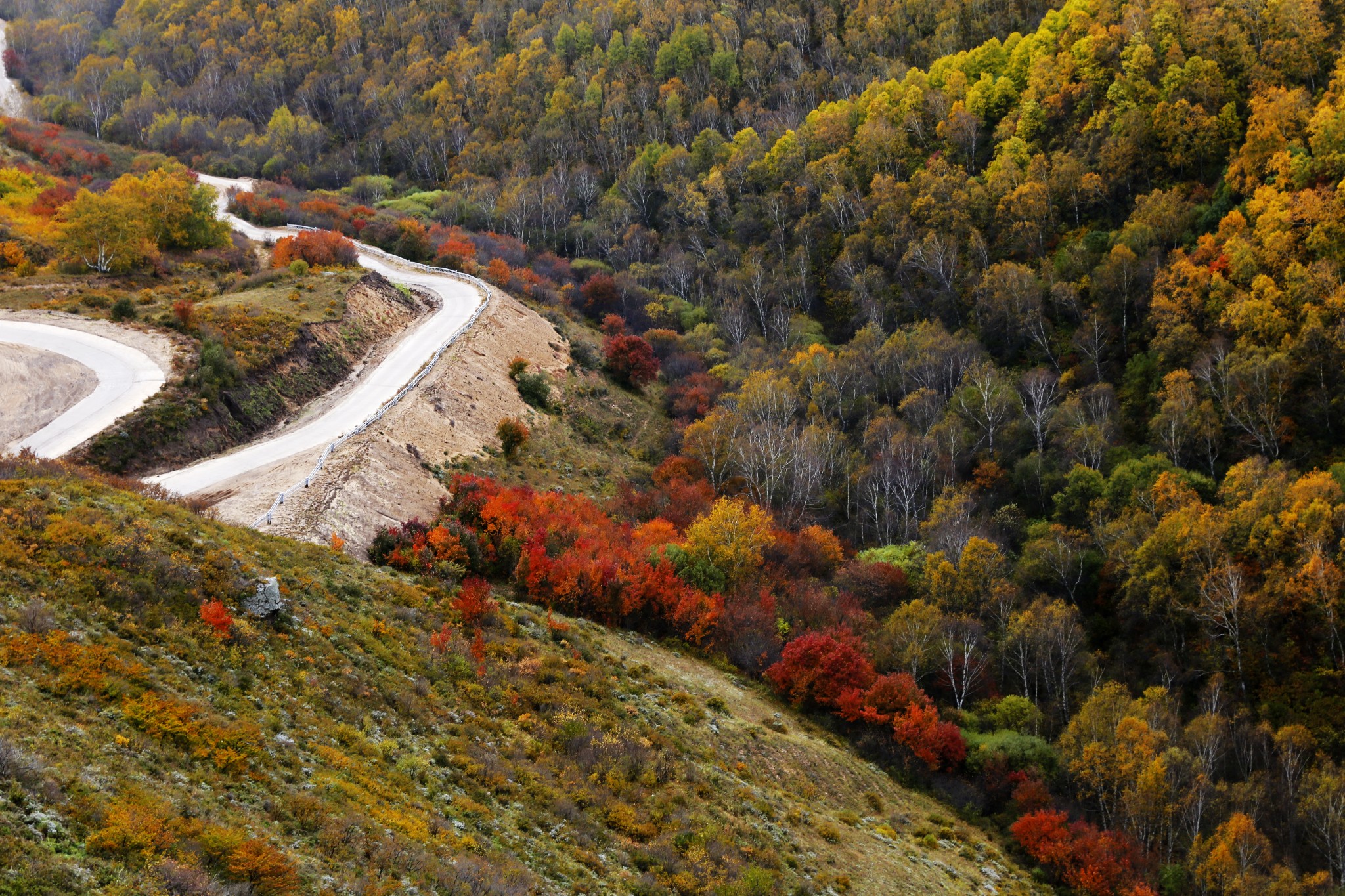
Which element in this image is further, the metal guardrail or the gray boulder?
the metal guardrail

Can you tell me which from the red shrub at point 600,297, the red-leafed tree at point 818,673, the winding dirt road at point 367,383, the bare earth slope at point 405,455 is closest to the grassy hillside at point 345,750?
the bare earth slope at point 405,455

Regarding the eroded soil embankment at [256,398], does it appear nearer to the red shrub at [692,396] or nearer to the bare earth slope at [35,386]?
the bare earth slope at [35,386]

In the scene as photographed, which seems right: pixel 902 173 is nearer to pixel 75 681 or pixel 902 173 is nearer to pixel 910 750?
pixel 910 750

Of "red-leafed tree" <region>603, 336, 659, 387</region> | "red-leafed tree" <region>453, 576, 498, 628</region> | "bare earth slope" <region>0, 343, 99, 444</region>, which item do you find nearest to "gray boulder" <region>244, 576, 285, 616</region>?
"red-leafed tree" <region>453, 576, 498, 628</region>

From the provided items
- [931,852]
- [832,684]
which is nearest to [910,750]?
[832,684]

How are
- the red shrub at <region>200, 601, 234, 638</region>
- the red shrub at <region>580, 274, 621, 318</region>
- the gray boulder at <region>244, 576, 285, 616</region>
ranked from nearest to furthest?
the red shrub at <region>200, 601, 234, 638</region>, the gray boulder at <region>244, 576, 285, 616</region>, the red shrub at <region>580, 274, 621, 318</region>

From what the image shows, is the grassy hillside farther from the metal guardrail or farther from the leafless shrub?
the metal guardrail

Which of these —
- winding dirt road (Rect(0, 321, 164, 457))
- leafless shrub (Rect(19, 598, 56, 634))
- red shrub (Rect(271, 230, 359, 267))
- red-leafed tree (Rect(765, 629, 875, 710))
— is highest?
leafless shrub (Rect(19, 598, 56, 634))
